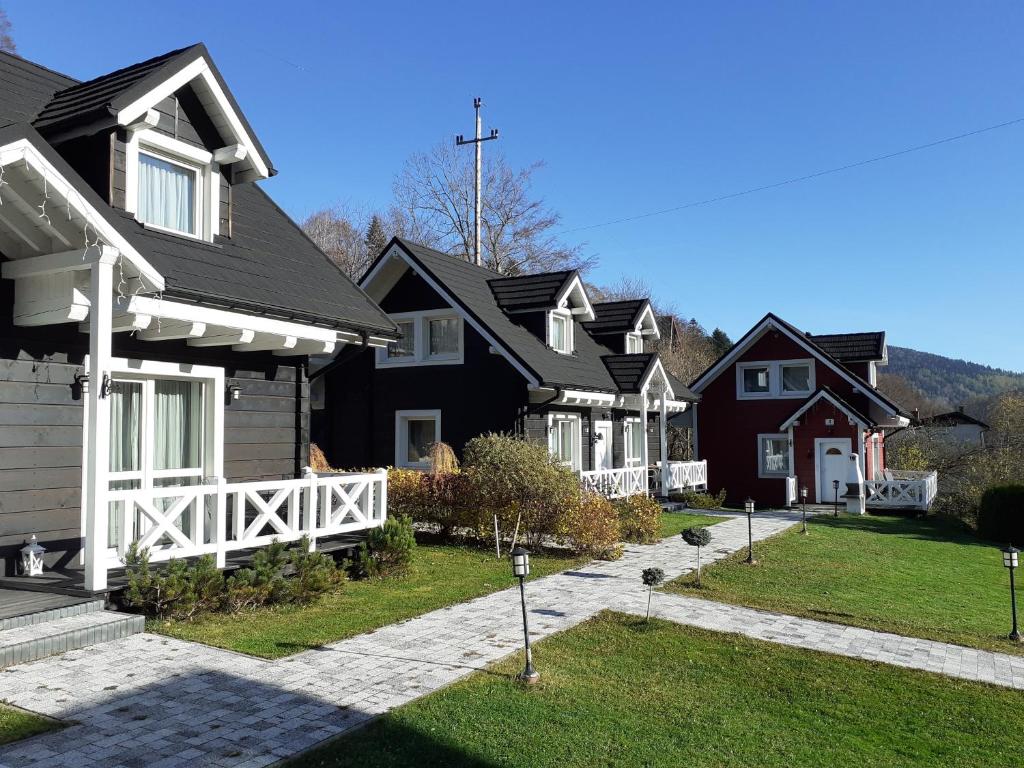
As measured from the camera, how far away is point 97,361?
728 cm

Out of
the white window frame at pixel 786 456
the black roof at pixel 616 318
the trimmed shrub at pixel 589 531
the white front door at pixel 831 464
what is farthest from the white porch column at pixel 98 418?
the white window frame at pixel 786 456

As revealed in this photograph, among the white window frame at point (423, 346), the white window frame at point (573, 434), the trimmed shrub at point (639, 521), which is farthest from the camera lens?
the white window frame at point (573, 434)

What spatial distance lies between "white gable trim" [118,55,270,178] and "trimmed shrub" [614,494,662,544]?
30.8ft

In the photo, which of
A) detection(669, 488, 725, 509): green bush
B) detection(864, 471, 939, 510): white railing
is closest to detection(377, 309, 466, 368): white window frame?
detection(669, 488, 725, 509): green bush

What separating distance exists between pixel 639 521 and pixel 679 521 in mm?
4538

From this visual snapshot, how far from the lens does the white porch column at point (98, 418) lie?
286 inches

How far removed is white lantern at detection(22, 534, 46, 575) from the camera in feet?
26.1

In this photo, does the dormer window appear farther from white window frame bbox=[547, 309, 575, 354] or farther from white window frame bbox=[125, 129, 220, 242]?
white window frame bbox=[125, 129, 220, 242]

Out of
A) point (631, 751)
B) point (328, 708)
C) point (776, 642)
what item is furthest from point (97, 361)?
point (776, 642)

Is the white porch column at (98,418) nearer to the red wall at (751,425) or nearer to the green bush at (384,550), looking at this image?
the green bush at (384,550)

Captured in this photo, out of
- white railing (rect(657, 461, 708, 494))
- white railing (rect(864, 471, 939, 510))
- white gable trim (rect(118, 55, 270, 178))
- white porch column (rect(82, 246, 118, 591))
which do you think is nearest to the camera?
white porch column (rect(82, 246, 118, 591))

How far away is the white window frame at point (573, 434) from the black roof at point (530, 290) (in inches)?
119

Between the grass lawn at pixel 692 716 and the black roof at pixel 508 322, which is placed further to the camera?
the black roof at pixel 508 322

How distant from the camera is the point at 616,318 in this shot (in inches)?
988
